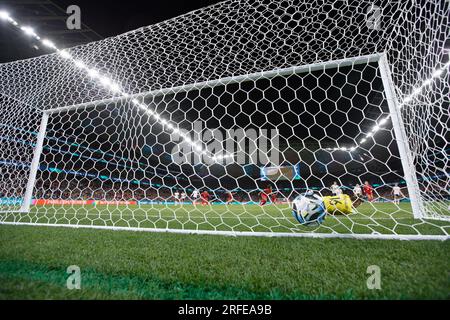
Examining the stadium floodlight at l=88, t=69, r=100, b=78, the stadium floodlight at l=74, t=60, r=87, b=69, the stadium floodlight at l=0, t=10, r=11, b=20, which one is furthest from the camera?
the stadium floodlight at l=0, t=10, r=11, b=20

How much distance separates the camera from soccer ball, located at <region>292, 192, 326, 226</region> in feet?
7.23

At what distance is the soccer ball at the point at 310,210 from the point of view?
7.23 feet

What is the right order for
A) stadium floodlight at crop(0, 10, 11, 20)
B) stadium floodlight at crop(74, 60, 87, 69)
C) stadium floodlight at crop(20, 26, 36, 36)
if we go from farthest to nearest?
stadium floodlight at crop(20, 26, 36, 36)
stadium floodlight at crop(0, 10, 11, 20)
stadium floodlight at crop(74, 60, 87, 69)

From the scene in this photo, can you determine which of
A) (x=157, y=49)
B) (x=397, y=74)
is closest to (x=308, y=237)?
(x=397, y=74)

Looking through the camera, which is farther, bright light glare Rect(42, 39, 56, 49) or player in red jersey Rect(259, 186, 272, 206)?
bright light glare Rect(42, 39, 56, 49)

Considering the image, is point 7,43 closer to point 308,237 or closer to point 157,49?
point 157,49

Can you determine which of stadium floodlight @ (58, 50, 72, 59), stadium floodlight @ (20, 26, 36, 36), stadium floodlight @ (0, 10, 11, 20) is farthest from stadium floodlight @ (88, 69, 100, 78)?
stadium floodlight @ (20, 26, 36, 36)

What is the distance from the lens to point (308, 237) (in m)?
1.67

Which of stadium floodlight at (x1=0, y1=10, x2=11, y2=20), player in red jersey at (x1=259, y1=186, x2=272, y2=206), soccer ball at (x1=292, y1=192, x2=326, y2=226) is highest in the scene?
stadium floodlight at (x1=0, y1=10, x2=11, y2=20)

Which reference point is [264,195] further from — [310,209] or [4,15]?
[4,15]

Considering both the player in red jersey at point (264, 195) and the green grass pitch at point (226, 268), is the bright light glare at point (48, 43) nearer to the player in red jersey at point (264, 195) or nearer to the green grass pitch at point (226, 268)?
the player in red jersey at point (264, 195)

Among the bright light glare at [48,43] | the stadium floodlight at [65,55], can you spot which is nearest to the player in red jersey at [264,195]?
the stadium floodlight at [65,55]

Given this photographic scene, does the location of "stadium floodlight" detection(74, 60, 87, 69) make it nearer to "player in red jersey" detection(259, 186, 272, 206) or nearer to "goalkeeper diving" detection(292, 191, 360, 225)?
"goalkeeper diving" detection(292, 191, 360, 225)

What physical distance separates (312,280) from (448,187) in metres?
2.45
